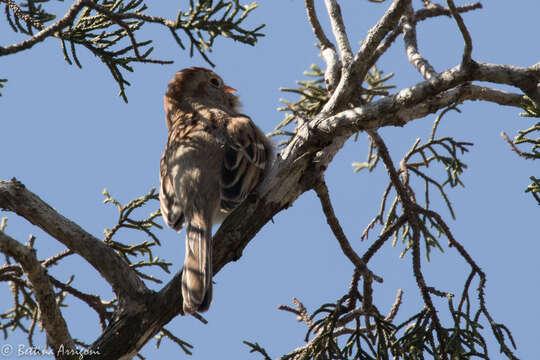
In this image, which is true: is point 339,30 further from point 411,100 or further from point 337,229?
point 337,229

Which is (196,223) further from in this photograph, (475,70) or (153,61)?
(475,70)

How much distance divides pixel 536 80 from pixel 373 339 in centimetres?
214

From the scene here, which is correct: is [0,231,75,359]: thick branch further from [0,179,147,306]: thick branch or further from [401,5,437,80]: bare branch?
[401,5,437,80]: bare branch

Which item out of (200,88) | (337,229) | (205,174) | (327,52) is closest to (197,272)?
(337,229)

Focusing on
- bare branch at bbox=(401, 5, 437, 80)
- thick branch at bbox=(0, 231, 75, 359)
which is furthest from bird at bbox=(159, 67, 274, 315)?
bare branch at bbox=(401, 5, 437, 80)

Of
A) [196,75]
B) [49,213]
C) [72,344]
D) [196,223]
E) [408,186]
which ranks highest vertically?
[196,75]

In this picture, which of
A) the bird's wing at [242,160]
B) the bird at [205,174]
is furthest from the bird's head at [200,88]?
the bird's wing at [242,160]

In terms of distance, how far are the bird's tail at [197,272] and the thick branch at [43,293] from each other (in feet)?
2.63

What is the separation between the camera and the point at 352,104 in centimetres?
557

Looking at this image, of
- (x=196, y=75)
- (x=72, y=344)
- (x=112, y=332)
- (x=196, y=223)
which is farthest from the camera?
(x=196, y=75)

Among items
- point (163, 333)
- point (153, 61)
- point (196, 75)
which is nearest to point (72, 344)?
point (163, 333)

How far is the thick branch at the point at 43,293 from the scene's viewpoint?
3582mm

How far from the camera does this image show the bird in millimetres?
4672

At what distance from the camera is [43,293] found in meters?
3.71
